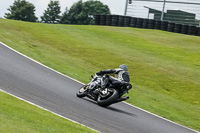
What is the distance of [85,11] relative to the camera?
116m

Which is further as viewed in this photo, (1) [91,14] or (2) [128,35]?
(1) [91,14]

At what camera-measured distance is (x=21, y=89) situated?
11953 millimetres

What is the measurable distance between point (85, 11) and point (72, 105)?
10590 centimetres

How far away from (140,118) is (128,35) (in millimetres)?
21314

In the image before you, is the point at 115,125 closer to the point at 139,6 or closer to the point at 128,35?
the point at 128,35

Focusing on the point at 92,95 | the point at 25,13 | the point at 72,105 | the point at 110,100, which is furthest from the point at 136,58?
the point at 25,13

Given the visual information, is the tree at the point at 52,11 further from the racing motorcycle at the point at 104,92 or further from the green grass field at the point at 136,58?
the racing motorcycle at the point at 104,92

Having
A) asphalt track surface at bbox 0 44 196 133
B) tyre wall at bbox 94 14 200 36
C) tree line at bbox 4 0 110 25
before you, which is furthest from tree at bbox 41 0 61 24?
asphalt track surface at bbox 0 44 196 133

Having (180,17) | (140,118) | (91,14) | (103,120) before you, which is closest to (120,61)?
A: (140,118)

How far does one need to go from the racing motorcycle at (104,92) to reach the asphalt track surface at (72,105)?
0.63 ft

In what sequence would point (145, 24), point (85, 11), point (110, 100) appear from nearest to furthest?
point (110, 100), point (145, 24), point (85, 11)

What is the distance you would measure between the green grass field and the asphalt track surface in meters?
1.36

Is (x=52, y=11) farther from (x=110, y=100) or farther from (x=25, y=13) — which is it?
(x=110, y=100)

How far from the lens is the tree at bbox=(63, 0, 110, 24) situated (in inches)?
4466
